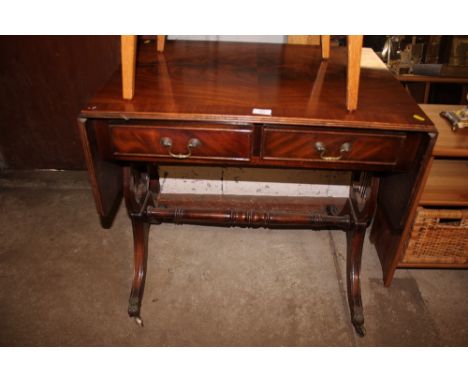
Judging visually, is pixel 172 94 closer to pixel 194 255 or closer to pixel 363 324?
pixel 194 255

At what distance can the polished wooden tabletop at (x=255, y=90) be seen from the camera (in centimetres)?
123

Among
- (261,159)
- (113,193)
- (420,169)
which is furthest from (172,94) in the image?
(420,169)

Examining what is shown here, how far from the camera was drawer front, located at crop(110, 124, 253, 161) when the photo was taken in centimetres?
129

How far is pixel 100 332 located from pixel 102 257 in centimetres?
55

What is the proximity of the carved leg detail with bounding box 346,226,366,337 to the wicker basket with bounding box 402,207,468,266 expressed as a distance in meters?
0.27

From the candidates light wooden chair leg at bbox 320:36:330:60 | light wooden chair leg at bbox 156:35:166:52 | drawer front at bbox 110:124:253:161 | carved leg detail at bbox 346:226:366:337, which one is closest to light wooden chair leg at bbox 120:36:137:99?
drawer front at bbox 110:124:253:161

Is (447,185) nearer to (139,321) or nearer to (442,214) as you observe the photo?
(442,214)

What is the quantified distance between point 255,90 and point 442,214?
3.85ft

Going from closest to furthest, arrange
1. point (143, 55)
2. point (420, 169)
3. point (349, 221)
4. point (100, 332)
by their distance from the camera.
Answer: point (420, 169) < point (143, 55) < point (100, 332) < point (349, 221)

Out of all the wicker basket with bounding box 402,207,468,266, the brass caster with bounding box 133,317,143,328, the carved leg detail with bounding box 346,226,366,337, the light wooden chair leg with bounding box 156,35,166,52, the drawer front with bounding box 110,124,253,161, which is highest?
the light wooden chair leg with bounding box 156,35,166,52

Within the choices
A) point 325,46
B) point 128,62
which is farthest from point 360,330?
point 128,62

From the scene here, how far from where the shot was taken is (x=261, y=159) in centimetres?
136

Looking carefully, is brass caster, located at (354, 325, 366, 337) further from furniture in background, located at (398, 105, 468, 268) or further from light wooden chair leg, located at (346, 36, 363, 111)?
light wooden chair leg, located at (346, 36, 363, 111)

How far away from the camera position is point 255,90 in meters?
1.41
